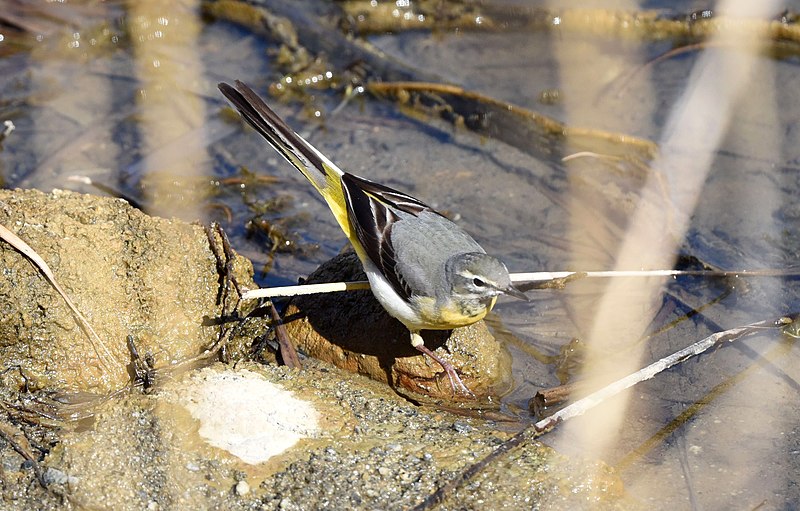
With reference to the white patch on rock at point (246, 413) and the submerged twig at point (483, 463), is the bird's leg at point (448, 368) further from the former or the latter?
the white patch on rock at point (246, 413)

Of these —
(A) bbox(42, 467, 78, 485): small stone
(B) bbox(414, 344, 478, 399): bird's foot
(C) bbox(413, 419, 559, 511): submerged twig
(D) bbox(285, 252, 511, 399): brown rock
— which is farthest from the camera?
(D) bbox(285, 252, 511, 399): brown rock

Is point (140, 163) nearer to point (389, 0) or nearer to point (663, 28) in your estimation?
point (389, 0)

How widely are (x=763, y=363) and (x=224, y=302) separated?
13.2 ft

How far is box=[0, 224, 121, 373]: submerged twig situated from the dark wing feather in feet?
6.38

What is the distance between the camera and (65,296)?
5.96 metres

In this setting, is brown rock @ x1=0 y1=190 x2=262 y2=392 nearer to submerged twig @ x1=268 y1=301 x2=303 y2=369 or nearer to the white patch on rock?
submerged twig @ x1=268 y1=301 x2=303 y2=369

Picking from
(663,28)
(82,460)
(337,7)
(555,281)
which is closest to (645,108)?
(663,28)

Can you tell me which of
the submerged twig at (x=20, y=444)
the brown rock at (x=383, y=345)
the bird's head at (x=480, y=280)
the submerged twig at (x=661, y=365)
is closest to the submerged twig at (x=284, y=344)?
the brown rock at (x=383, y=345)

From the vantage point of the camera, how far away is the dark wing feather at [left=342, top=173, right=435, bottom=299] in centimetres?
638

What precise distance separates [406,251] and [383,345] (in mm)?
723

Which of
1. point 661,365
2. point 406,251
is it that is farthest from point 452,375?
point 661,365

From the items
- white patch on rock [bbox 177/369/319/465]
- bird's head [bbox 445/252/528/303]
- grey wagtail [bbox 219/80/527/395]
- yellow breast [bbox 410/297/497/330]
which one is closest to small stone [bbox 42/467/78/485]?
white patch on rock [bbox 177/369/319/465]

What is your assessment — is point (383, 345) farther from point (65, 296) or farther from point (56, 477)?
point (56, 477)

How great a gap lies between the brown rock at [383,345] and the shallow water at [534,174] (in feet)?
1.01
